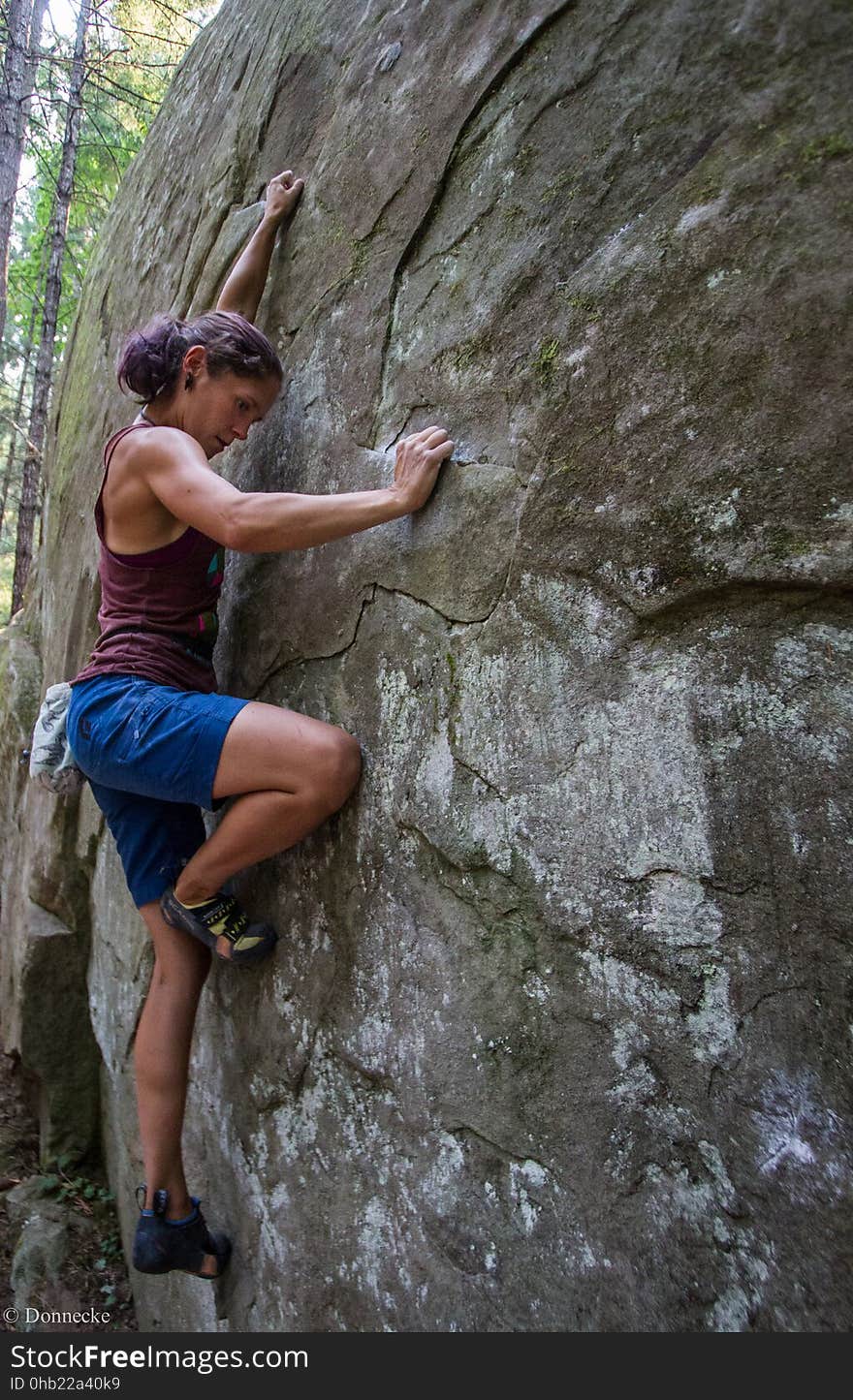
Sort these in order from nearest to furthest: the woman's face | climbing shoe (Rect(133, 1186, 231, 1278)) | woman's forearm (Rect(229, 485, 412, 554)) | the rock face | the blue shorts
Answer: the rock face
woman's forearm (Rect(229, 485, 412, 554))
the blue shorts
climbing shoe (Rect(133, 1186, 231, 1278))
the woman's face

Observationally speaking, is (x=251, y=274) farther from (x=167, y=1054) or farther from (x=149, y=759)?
(x=167, y=1054)

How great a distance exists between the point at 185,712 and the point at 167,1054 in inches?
39.8

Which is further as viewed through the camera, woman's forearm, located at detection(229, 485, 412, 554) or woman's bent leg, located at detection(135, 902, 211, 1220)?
woman's bent leg, located at detection(135, 902, 211, 1220)

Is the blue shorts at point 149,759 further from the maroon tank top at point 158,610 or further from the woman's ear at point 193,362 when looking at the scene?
the woman's ear at point 193,362

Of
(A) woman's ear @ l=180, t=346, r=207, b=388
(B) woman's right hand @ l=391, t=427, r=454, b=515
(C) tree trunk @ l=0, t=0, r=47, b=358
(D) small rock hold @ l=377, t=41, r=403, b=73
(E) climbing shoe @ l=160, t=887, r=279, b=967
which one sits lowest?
(E) climbing shoe @ l=160, t=887, r=279, b=967

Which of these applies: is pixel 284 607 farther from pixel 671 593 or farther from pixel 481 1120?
pixel 481 1120

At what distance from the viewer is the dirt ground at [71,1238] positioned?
3322mm

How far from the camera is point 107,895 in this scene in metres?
3.62

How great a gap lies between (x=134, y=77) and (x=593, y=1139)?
11.2 meters

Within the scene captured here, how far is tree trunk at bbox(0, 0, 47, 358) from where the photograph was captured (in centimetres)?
666

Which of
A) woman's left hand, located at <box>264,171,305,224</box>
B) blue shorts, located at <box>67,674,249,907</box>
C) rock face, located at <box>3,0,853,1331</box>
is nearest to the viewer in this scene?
rock face, located at <box>3,0,853,1331</box>

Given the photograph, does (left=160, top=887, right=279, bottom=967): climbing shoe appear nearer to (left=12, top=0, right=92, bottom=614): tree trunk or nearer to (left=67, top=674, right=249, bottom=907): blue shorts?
(left=67, top=674, right=249, bottom=907): blue shorts

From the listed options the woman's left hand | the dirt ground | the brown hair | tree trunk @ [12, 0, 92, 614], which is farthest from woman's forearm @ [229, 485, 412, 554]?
tree trunk @ [12, 0, 92, 614]

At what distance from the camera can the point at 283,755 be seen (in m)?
2.18
